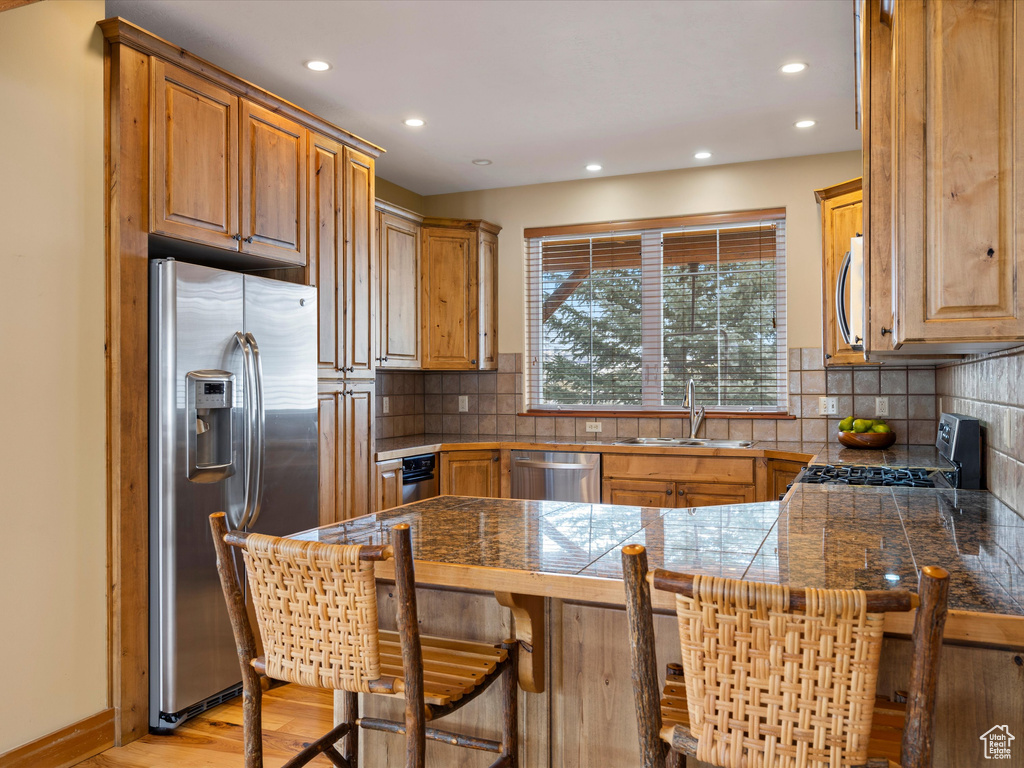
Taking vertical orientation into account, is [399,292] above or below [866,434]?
above

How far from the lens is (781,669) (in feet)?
3.42

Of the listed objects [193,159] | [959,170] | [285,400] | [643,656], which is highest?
[193,159]

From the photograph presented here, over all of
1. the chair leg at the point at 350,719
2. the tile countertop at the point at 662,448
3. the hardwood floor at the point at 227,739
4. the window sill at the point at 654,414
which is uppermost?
the window sill at the point at 654,414

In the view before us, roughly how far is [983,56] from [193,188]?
8.32 ft

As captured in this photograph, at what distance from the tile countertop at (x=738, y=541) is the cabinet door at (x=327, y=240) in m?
1.53

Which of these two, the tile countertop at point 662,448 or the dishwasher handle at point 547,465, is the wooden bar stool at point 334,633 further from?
the dishwasher handle at point 547,465

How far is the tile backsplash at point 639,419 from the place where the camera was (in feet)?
14.2

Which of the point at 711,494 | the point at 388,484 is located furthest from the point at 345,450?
the point at 711,494

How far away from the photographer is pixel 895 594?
99 centimetres

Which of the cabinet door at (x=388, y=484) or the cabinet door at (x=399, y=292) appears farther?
the cabinet door at (x=399, y=292)

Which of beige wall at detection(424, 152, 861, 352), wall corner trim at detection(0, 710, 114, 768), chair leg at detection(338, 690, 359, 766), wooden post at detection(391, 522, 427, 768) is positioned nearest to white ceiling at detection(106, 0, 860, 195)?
beige wall at detection(424, 152, 861, 352)

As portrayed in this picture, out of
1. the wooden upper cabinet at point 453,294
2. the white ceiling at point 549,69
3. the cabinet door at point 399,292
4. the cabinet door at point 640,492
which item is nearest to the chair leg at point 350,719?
the white ceiling at point 549,69

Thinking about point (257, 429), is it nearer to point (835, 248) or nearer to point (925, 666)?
point (925, 666)

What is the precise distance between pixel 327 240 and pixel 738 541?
2.61 m
